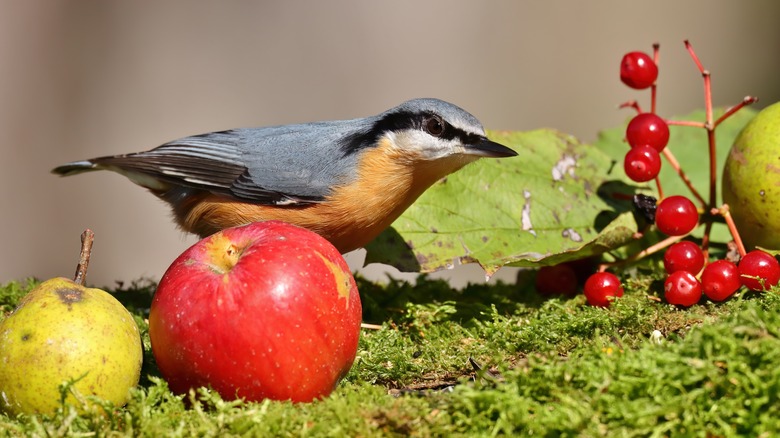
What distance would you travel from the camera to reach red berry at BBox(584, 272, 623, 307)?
10.9ft

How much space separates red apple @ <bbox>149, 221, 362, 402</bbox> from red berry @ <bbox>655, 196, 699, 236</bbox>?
5.11ft

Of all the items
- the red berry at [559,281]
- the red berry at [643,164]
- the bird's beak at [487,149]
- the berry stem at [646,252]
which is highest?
the bird's beak at [487,149]

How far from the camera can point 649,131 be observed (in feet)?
11.8

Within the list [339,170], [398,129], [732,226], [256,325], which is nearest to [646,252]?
[732,226]

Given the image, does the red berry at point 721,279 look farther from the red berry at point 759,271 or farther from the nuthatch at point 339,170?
the nuthatch at point 339,170

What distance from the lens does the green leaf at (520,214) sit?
3504 mm

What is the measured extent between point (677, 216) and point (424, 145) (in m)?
1.07

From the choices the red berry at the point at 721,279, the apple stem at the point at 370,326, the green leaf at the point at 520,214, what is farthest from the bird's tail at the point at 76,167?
the red berry at the point at 721,279

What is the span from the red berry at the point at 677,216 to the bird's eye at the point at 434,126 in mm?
961

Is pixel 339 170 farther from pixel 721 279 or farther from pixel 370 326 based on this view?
pixel 721 279

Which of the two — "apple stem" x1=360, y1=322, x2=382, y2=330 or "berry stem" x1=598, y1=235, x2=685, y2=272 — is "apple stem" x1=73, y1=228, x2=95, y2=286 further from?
"berry stem" x1=598, y1=235, x2=685, y2=272

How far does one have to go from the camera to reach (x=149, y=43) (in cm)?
656

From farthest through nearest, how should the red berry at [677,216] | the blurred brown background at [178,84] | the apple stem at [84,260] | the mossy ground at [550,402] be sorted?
the blurred brown background at [178,84] < the red berry at [677,216] < the apple stem at [84,260] < the mossy ground at [550,402]

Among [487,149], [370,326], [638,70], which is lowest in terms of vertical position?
[370,326]
